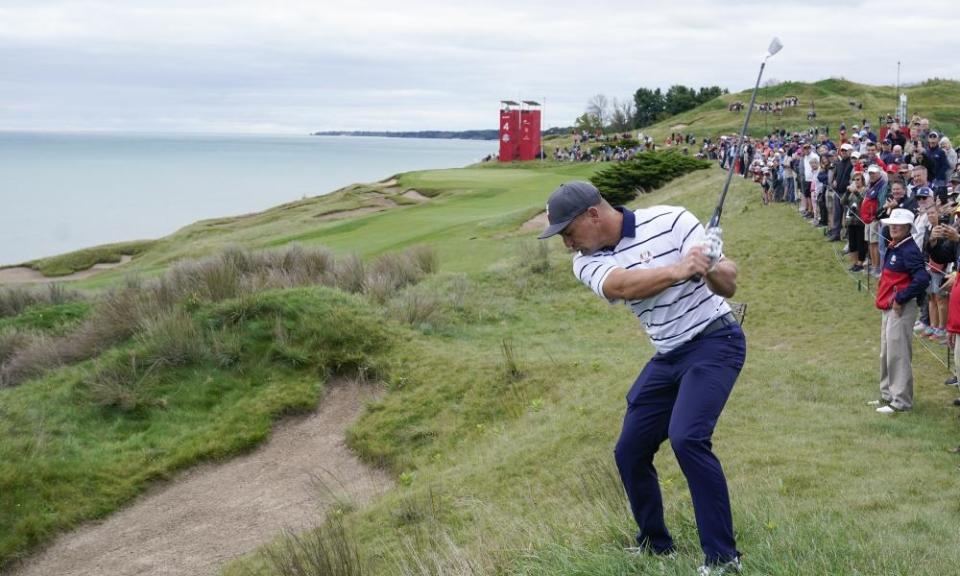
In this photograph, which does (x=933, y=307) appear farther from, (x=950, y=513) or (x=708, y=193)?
(x=708, y=193)

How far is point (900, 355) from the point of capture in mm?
9977

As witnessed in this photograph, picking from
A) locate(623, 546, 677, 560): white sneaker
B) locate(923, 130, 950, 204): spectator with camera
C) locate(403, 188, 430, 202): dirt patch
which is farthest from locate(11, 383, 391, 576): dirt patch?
locate(403, 188, 430, 202): dirt patch

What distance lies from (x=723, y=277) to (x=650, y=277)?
1.20 feet

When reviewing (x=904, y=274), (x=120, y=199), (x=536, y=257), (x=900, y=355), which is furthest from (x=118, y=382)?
(x=120, y=199)

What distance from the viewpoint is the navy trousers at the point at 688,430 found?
470 cm

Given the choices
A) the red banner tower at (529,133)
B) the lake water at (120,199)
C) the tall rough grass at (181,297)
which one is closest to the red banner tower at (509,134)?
the red banner tower at (529,133)

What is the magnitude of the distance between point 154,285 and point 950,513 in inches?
595

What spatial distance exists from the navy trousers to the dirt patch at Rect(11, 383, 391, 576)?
562cm

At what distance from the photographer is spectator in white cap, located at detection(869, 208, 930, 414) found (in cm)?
991

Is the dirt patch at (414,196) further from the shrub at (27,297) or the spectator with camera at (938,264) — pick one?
the spectator with camera at (938,264)

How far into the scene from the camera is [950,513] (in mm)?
6320

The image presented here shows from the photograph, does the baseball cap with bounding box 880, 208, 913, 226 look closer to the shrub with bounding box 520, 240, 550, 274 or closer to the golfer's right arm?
the golfer's right arm

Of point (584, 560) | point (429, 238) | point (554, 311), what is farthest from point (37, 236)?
point (584, 560)

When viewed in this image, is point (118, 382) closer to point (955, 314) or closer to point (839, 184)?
point (955, 314)
